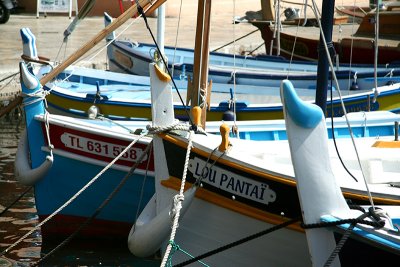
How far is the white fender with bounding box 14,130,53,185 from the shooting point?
9859mm

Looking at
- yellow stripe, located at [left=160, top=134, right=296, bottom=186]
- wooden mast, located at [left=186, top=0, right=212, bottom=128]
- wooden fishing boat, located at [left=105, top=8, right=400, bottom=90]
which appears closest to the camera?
yellow stripe, located at [left=160, top=134, right=296, bottom=186]

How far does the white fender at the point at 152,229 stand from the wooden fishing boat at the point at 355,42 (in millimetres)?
8333

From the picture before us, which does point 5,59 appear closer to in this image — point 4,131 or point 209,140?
point 4,131

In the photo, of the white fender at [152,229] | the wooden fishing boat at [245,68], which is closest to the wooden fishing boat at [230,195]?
the white fender at [152,229]

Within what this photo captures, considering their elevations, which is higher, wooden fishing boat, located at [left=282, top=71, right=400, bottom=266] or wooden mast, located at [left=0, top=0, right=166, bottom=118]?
wooden mast, located at [left=0, top=0, right=166, bottom=118]

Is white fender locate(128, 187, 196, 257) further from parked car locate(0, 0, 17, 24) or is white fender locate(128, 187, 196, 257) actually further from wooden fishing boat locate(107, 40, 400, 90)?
parked car locate(0, 0, 17, 24)

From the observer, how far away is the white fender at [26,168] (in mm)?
9859

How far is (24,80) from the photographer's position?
9.77 meters

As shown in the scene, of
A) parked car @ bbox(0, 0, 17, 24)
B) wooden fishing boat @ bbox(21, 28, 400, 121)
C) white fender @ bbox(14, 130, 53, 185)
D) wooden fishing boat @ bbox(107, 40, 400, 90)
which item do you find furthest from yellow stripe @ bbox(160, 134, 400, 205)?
parked car @ bbox(0, 0, 17, 24)

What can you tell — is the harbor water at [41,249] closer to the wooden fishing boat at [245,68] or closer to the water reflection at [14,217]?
the water reflection at [14,217]

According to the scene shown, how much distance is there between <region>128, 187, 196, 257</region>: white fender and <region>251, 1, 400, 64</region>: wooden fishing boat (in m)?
8.33

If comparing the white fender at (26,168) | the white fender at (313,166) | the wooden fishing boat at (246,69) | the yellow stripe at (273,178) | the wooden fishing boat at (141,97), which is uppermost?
the white fender at (313,166)

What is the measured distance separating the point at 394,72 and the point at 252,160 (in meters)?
7.17

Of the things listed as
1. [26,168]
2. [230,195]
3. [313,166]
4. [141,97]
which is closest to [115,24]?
[26,168]
